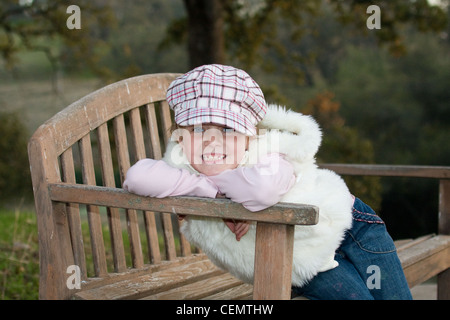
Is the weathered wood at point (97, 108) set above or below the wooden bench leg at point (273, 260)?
above

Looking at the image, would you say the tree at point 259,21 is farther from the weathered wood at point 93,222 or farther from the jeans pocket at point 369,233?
the jeans pocket at point 369,233

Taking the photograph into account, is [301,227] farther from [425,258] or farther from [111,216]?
[425,258]

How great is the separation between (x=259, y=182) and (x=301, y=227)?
1.09 feet

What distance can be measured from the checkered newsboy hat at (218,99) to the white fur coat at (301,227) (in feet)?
0.43

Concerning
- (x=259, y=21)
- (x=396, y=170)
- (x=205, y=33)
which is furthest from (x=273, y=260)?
(x=259, y=21)

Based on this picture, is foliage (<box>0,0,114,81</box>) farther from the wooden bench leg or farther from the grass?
the wooden bench leg

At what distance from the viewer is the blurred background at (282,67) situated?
8.02 metres

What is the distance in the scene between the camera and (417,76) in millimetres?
26656

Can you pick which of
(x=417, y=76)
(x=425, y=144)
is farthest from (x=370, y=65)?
(x=425, y=144)

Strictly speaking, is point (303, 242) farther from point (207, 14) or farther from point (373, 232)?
point (207, 14)

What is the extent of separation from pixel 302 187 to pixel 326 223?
145mm

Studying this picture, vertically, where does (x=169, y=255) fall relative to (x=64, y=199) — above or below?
below

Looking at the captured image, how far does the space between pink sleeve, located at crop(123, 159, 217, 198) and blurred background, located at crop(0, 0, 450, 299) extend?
6.79ft
